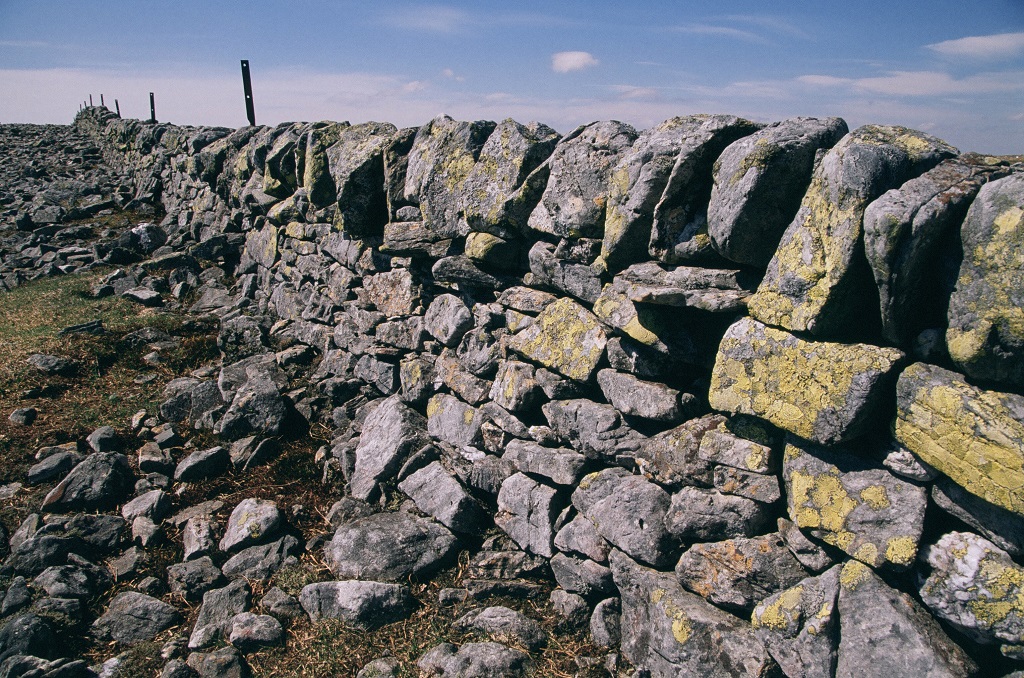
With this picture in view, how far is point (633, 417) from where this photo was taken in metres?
5.27

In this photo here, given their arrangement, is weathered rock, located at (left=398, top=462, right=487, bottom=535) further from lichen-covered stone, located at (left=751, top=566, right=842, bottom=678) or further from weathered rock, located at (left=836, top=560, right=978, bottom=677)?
weathered rock, located at (left=836, top=560, right=978, bottom=677)

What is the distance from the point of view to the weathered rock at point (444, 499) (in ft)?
20.7

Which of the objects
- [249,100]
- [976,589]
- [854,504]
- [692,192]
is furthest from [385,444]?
[249,100]

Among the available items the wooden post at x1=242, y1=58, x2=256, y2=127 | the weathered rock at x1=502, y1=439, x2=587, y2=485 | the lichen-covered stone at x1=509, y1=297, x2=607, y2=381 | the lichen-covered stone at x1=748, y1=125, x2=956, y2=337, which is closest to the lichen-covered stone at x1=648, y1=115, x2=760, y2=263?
the lichen-covered stone at x1=748, y1=125, x2=956, y2=337

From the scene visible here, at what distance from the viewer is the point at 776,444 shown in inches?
171

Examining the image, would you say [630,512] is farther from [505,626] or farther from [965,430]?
[965,430]

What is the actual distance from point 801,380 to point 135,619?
604 centimetres

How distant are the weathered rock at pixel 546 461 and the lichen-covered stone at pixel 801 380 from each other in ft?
5.22

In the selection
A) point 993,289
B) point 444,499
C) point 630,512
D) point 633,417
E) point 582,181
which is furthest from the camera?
point 444,499

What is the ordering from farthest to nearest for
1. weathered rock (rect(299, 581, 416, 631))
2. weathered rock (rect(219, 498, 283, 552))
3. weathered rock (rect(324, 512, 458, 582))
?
weathered rock (rect(219, 498, 283, 552)) < weathered rock (rect(324, 512, 458, 582)) < weathered rock (rect(299, 581, 416, 631))

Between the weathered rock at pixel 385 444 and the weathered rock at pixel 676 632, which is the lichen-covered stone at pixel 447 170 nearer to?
the weathered rock at pixel 385 444

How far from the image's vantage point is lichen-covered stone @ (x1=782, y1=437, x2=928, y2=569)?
3553mm

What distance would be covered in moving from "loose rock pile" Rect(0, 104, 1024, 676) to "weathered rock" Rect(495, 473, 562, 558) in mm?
35

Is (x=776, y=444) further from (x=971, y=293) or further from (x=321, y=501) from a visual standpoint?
(x=321, y=501)
